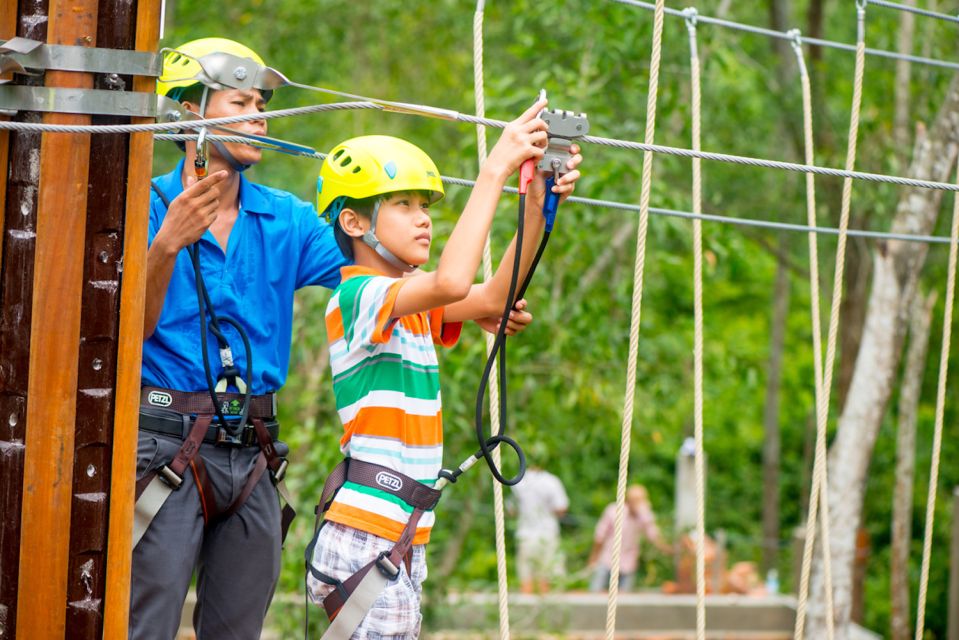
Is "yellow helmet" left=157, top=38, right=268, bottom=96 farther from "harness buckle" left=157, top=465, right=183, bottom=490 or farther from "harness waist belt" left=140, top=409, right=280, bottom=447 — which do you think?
"harness buckle" left=157, top=465, right=183, bottom=490

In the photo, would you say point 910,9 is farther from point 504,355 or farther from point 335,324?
point 335,324

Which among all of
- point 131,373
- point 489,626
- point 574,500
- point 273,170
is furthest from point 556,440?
point 574,500

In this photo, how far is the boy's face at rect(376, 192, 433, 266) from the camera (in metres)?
2.36

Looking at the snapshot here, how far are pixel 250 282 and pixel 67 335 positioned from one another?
617 millimetres

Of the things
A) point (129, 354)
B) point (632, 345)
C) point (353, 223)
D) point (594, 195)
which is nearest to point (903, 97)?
point (594, 195)

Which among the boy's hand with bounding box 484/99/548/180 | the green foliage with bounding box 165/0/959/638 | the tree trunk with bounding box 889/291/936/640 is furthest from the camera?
the tree trunk with bounding box 889/291/936/640

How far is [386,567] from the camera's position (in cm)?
226

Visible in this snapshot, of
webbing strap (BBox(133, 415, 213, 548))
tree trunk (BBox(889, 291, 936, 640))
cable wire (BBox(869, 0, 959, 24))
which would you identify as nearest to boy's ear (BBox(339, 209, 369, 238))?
webbing strap (BBox(133, 415, 213, 548))

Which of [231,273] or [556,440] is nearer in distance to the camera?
[231,273]

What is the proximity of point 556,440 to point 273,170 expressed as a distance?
11.0ft

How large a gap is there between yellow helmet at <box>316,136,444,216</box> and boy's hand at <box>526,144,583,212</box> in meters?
0.20

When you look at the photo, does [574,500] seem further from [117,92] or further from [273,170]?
[117,92]

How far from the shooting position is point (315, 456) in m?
5.54

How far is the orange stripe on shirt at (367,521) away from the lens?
7.55 ft
